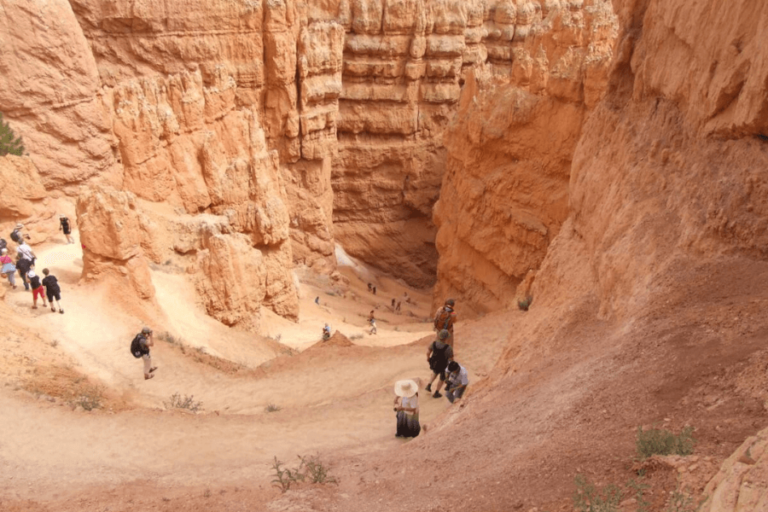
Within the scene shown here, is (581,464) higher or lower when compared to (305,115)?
higher

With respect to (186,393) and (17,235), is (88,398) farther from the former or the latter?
(17,235)

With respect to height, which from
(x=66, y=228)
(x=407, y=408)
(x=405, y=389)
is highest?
(x=405, y=389)

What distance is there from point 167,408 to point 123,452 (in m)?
2.13

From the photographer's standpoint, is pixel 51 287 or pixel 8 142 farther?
pixel 8 142

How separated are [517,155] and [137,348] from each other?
10.6 metres

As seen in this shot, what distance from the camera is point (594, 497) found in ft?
11.5

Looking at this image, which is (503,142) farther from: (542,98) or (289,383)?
(289,383)

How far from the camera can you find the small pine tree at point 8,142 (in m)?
15.0

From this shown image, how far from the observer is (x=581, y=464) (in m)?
3.99

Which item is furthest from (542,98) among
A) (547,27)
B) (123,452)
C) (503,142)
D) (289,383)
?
(123,452)

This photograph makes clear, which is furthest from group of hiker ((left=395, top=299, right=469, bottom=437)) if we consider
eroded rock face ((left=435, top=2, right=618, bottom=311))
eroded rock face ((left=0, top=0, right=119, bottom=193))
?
eroded rock face ((left=0, top=0, right=119, bottom=193))

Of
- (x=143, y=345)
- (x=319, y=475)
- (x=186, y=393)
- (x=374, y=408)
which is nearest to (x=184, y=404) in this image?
(x=186, y=393)

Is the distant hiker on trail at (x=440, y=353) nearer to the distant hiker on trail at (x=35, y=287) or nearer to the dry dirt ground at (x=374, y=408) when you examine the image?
the dry dirt ground at (x=374, y=408)

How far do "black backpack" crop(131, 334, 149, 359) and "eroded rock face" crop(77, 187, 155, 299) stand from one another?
108 inches
